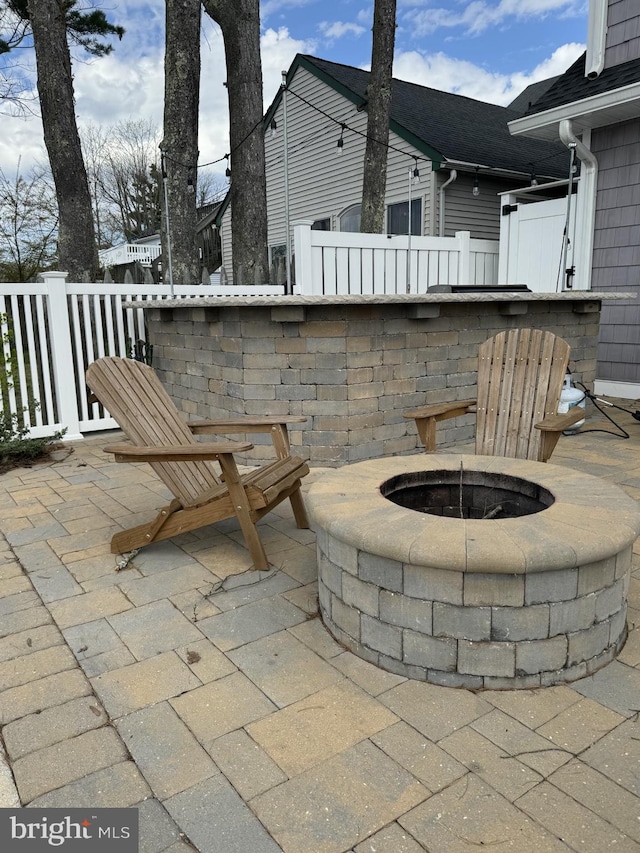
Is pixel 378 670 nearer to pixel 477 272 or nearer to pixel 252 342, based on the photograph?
pixel 252 342

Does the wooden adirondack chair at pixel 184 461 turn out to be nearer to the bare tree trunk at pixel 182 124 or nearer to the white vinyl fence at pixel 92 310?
the white vinyl fence at pixel 92 310

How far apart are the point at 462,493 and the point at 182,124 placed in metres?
5.97

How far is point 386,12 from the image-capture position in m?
8.55

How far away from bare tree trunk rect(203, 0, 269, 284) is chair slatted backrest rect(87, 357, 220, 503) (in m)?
4.66

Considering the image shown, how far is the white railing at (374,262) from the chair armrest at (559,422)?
11.1 feet

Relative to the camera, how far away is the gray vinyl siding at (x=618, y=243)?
22.0ft

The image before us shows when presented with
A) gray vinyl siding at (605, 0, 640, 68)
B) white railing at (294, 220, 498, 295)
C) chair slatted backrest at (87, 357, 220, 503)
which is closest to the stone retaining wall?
chair slatted backrest at (87, 357, 220, 503)

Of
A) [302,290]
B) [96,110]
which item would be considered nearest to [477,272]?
[302,290]

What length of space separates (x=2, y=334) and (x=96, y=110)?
20.9 meters

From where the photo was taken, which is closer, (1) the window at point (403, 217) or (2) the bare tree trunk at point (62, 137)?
(2) the bare tree trunk at point (62, 137)

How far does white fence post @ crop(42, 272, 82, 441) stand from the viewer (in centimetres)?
543

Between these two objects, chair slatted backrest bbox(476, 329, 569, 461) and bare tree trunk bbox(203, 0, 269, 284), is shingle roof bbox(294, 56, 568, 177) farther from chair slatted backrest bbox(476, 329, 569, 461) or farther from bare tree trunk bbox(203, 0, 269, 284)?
chair slatted backrest bbox(476, 329, 569, 461)

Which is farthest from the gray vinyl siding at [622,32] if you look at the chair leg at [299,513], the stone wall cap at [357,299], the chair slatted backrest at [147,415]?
the chair slatted backrest at [147,415]

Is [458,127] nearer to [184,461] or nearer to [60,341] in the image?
[60,341]
